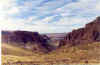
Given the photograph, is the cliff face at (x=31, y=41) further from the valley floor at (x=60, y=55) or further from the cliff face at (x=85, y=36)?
the cliff face at (x=85, y=36)

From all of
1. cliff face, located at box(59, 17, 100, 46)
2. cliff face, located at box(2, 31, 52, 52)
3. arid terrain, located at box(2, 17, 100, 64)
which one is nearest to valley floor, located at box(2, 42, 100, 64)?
arid terrain, located at box(2, 17, 100, 64)

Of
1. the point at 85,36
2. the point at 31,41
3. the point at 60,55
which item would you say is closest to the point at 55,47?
the point at 60,55

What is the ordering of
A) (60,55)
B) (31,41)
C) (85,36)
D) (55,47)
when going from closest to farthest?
1. (60,55)
2. (85,36)
3. (55,47)
4. (31,41)

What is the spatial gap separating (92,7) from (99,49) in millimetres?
3906

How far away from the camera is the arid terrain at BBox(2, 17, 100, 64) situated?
1739cm

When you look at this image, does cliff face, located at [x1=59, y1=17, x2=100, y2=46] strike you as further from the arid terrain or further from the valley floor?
the valley floor

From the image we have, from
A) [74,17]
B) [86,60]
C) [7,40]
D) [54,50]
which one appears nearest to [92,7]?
[74,17]

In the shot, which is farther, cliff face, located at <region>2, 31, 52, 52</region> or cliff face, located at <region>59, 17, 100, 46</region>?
cliff face, located at <region>2, 31, 52, 52</region>

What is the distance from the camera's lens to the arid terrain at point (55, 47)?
17391 mm

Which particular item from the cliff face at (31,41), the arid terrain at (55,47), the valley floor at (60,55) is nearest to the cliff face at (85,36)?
the arid terrain at (55,47)

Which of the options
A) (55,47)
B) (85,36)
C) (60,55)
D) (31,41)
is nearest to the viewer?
(60,55)

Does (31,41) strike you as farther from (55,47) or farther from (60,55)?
(60,55)

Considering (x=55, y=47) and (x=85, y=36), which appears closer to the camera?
(x=85, y=36)

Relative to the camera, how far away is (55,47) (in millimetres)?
20141
